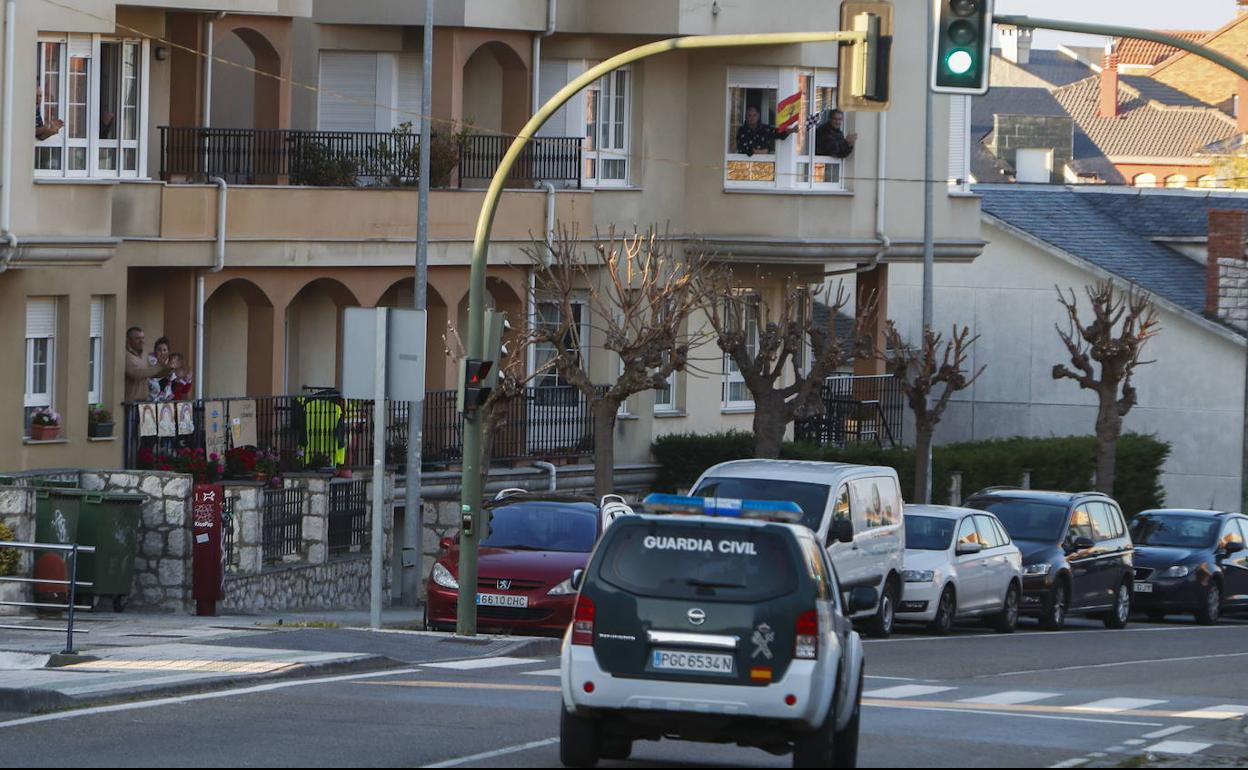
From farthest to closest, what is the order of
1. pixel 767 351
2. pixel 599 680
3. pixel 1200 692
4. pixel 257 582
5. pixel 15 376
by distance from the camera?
1. pixel 767 351
2. pixel 15 376
3. pixel 257 582
4. pixel 1200 692
5. pixel 599 680

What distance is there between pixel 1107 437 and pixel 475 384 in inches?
871

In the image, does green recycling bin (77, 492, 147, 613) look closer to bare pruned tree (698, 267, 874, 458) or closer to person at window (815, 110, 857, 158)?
bare pruned tree (698, 267, 874, 458)

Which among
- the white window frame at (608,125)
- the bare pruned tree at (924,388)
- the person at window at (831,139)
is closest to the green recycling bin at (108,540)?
the white window frame at (608,125)

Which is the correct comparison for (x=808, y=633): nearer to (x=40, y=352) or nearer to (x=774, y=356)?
(x=40, y=352)

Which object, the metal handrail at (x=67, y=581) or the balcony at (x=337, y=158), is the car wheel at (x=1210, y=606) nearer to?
the balcony at (x=337, y=158)

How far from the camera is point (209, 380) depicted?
1336 inches

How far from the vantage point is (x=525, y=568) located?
22.8 metres

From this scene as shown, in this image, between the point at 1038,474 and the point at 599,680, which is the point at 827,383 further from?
the point at 599,680

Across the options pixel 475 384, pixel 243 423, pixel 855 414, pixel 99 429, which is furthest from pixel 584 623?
pixel 855 414

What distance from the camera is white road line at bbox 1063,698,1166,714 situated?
1852cm

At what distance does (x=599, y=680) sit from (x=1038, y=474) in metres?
33.8

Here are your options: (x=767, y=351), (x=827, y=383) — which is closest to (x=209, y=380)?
(x=767, y=351)

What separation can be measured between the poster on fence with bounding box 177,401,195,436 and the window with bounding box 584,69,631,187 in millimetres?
9111

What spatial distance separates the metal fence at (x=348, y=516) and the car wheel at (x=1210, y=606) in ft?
41.2
